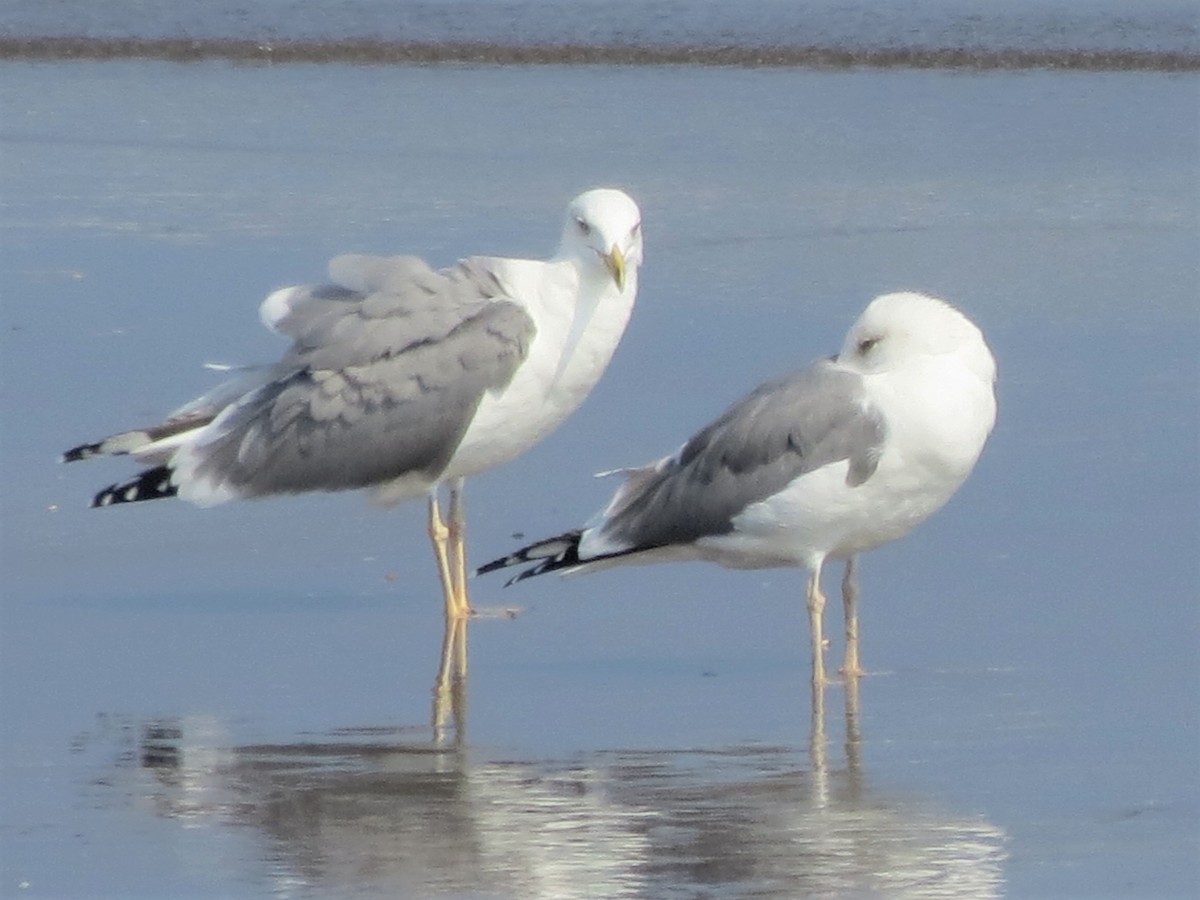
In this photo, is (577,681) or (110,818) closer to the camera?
(110,818)

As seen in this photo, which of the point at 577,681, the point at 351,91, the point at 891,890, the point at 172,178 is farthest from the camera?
the point at 351,91

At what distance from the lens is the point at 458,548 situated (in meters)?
6.86

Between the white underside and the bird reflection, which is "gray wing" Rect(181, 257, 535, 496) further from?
the bird reflection

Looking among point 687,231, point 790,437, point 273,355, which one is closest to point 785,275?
point 687,231

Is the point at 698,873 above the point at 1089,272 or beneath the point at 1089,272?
beneath

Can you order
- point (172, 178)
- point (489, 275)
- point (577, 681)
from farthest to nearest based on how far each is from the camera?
point (172, 178), point (489, 275), point (577, 681)

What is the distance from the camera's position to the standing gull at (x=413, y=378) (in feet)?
22.6

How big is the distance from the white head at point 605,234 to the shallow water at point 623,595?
28.1 inches

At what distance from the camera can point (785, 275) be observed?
32.7ft

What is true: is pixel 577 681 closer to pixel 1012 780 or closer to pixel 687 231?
pixel 1012 780

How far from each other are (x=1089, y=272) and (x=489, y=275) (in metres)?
3.73

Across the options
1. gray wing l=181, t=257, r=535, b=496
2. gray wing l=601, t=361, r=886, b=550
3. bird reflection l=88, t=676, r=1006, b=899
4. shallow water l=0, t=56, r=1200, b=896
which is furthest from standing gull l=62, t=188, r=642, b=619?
bird reflection l=88, t=676, r=1006, b=899

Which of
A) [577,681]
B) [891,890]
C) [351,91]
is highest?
[351,91]

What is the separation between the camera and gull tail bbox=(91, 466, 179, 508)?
685 centimetres
